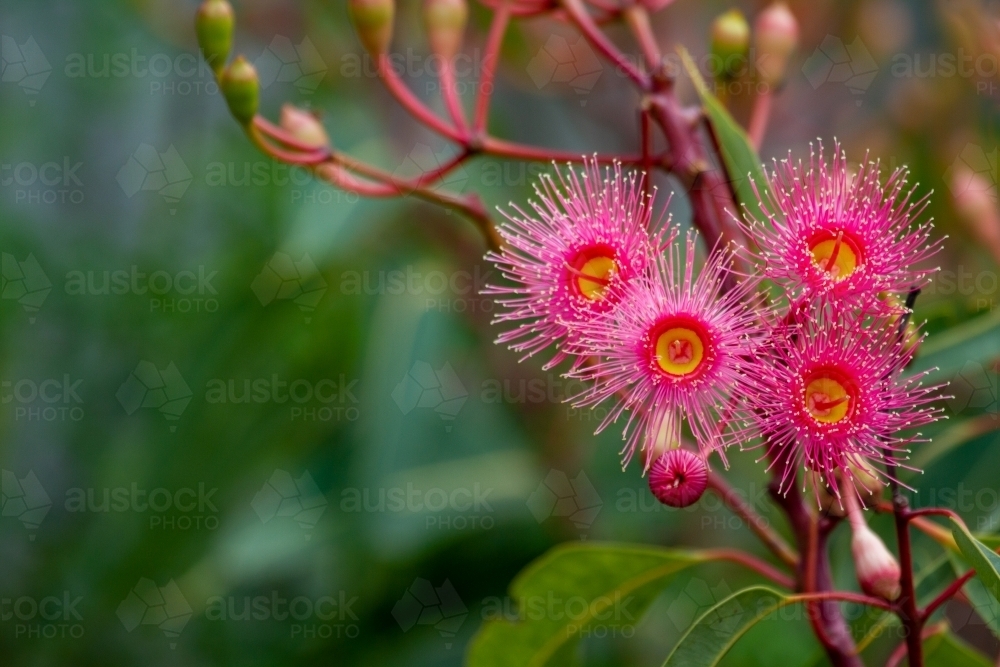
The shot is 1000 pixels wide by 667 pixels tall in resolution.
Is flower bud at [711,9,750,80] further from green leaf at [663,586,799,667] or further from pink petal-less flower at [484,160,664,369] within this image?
green leaf at [663,586,799,667]

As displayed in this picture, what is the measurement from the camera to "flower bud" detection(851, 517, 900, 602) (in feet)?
2.40

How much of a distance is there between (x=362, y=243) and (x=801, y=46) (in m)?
1.13

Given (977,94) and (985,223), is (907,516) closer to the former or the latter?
(985,223)

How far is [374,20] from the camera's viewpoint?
106 cm

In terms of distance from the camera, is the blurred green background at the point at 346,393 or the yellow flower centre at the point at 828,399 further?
the blurred green background at the point at 346,393

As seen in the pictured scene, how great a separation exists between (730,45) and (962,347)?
0.40m

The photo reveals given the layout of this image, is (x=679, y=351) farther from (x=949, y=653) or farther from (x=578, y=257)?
(x=949, y=653)

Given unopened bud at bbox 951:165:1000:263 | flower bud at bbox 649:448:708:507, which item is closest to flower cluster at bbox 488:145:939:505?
flower bud at bbox 649:448:708:507

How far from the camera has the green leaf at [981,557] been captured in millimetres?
712

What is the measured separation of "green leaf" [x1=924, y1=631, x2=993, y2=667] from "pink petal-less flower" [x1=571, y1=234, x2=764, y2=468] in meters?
0.42

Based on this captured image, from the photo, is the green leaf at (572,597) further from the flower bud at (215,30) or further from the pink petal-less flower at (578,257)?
the flower bud at (215,30)

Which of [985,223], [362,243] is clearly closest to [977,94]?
[985,223]

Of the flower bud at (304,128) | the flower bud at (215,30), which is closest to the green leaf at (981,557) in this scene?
the flower bud at (304,128)

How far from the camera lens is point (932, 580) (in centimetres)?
107
